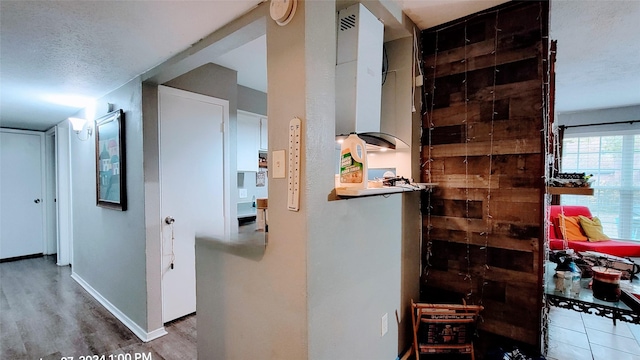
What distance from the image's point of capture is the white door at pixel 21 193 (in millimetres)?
4559

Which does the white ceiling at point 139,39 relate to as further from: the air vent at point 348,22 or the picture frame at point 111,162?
the air vent at point 348,22

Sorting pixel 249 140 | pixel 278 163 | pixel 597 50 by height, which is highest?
pixel 597 50

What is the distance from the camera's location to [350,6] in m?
1.58

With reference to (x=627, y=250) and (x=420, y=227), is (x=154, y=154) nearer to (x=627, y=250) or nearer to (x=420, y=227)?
(x=420, y=227)

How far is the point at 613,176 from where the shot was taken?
15.7 ft

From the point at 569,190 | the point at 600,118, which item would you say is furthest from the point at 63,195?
the point at 600,118

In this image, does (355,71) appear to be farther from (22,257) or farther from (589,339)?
(22,257)

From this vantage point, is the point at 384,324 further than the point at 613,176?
No

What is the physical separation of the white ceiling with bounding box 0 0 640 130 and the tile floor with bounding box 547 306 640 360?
247 centimetres

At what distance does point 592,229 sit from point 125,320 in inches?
229

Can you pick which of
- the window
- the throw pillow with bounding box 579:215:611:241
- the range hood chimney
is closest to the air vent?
the range hood chimney

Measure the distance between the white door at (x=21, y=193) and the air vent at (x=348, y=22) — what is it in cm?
585

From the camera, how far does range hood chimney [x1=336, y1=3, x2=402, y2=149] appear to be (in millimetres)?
1532

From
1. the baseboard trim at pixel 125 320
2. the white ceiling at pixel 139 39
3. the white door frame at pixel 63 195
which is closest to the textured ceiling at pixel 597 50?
the white ceiling at pixel 139 39
